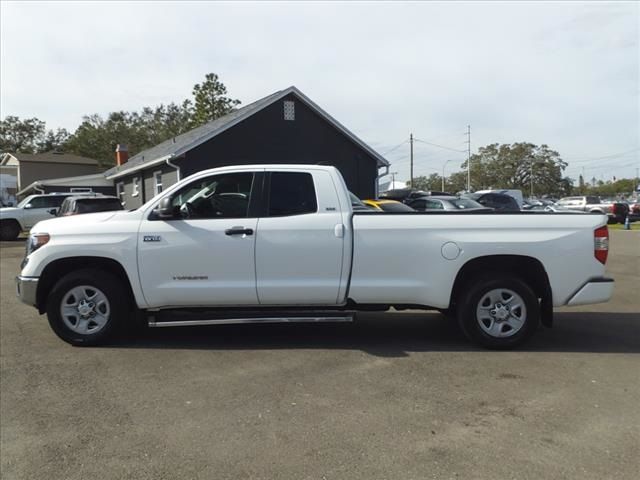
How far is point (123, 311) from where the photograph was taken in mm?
5551

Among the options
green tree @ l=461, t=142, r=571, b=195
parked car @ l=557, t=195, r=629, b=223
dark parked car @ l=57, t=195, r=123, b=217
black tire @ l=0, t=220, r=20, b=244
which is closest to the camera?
dark parked car @ l=57, t=195, r=123, b=217

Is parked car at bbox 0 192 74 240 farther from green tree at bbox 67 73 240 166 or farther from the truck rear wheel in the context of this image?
green tree at bbox 67 73 240 166

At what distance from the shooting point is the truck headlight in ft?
18.2

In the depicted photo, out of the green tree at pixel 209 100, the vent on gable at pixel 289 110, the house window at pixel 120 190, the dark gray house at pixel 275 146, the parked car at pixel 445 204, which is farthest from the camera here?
the green tree at pixel 209 100

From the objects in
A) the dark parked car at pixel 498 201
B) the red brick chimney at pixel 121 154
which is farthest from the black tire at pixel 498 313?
the red brick chimney at pixel 121 154

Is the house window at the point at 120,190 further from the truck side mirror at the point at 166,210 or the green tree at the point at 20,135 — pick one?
the green tree at the point at 20,135

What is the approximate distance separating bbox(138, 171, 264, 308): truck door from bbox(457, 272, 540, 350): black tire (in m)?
2.21

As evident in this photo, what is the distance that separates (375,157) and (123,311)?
21029 millimetres

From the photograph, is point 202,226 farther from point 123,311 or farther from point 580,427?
point 580,427

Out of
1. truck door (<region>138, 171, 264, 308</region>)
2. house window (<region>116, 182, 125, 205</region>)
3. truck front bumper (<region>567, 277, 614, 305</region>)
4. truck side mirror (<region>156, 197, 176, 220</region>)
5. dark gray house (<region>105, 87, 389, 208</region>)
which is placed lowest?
truck front bumper (<region>567, 277, 614, 305</region>)

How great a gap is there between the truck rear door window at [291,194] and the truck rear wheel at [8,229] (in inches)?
751

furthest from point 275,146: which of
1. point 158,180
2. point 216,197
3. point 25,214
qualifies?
point 216,197

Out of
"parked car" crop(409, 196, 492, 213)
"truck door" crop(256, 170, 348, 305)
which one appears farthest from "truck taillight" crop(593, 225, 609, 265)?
"parked car" crop(409, 196, 492, 213)

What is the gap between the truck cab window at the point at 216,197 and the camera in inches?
216
